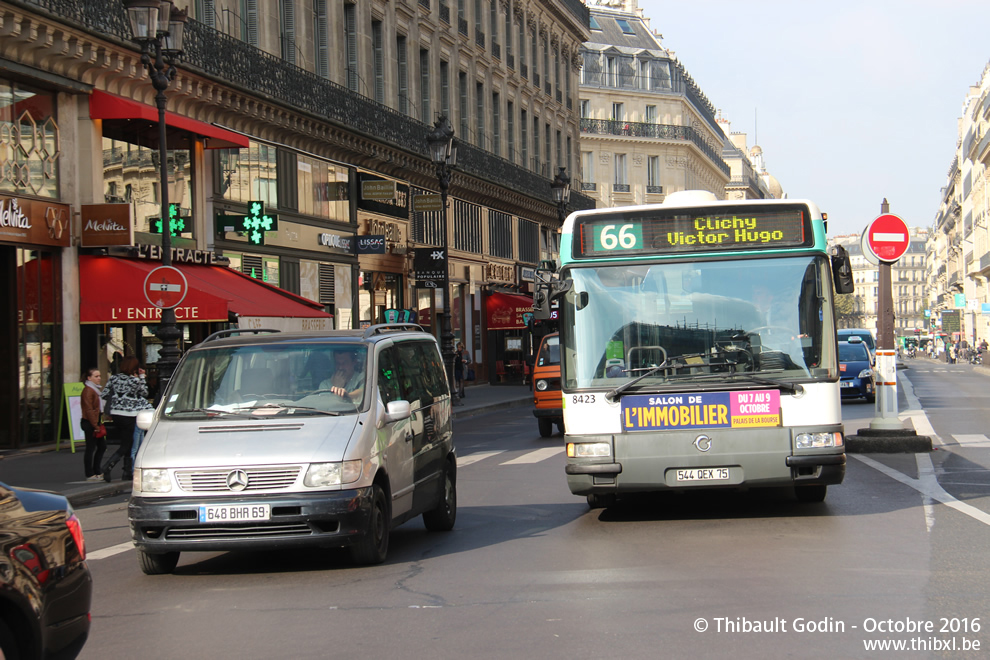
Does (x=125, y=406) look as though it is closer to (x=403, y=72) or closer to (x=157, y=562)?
(x=157, y=562)

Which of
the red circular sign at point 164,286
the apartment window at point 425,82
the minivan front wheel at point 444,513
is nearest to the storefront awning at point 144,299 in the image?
the red circular sign at point 164,286

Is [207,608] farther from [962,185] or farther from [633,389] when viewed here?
[962,185]

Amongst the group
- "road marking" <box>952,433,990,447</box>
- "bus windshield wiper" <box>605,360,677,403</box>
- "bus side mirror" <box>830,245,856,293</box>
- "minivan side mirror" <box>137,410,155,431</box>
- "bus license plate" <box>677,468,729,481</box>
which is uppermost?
"bus side mirror" <box>830,245,856,293</box>

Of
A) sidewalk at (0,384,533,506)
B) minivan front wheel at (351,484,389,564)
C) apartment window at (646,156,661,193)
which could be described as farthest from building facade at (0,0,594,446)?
apartment window at (646,156,661,193)

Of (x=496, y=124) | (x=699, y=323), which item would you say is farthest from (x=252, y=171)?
(x=496, y=124)

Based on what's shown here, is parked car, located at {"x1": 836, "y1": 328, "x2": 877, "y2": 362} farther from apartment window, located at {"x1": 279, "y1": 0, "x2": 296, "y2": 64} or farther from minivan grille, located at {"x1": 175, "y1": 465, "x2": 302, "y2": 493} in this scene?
minivan grille, located at {"x1": 175, "y1": 465, "x2": 302, "y2": 493}

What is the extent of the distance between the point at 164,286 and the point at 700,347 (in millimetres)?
8781

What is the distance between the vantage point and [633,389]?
10141 mm

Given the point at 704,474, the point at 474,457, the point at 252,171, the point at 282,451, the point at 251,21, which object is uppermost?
the point at 251,21

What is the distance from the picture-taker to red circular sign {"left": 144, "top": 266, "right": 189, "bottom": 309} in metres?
16.2

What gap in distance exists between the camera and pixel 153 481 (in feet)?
27.0

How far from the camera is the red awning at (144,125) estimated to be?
2166cm

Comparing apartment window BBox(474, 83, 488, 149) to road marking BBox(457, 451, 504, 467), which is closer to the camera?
road marking BBox(457, 451, 504, 467)

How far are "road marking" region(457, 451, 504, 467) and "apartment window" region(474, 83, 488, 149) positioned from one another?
2833 cm
